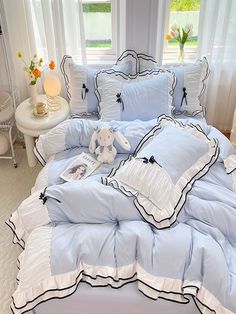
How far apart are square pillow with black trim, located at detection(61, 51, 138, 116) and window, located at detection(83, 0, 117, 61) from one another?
0.27m

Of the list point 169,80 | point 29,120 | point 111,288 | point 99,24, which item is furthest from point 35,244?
point 99,24

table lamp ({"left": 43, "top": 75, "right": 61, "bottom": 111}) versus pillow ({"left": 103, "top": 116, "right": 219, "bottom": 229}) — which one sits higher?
table lamp ({"left": 43, "top": 75, "right": 61, "bottom": 111})

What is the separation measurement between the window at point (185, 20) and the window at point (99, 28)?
41 centimetres

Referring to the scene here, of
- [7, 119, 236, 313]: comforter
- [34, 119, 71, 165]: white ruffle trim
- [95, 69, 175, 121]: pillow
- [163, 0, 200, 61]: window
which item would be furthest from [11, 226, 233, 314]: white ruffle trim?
[163, 0, 200, 61]: window

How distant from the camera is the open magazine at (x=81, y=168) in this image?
1799 mm

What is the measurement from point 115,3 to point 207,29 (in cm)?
66

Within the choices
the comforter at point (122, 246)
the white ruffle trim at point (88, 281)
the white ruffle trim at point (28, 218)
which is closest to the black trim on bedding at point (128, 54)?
the comforter at point (122, 246)

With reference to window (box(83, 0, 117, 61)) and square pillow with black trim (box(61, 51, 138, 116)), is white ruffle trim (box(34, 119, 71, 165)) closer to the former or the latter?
square pillow with black trim (box(61, 51, 138, 116))

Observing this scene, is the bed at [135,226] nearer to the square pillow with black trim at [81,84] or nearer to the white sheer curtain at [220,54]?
the square pillow with black trim at [81,84]

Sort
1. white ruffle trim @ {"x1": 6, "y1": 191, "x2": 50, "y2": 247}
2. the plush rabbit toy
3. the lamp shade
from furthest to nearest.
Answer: the lamp shade < the plush rabbit toy < white ruffle trim @ {"x1": 6, "y1": 191, "x2": 50, "y2": 247}

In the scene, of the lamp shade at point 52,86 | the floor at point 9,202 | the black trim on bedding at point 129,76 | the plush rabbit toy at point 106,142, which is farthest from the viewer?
the lamp shade at point 52,86

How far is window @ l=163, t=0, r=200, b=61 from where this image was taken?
7.91ft

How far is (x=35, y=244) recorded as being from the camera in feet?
4.61

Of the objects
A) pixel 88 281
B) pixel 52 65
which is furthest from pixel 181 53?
pixel 88 281
